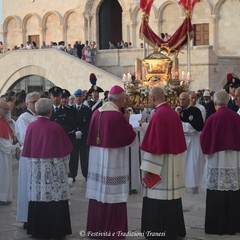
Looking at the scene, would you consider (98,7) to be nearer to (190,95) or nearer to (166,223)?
(190,95)

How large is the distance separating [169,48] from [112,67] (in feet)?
44.5

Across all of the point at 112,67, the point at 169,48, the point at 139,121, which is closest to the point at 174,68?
the point at 169,48

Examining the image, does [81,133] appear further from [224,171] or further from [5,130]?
[224,171]

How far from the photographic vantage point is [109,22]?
3812 cm

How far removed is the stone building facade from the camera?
91.6ft

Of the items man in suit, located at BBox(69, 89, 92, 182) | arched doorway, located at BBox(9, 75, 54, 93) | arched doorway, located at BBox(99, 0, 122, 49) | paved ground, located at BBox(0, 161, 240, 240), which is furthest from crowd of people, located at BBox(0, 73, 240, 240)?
arched doorway, located at BBox(99, 0, 122, 49)

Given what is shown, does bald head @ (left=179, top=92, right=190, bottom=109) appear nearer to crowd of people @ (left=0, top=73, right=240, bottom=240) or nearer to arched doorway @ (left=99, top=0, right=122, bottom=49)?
crowd of people @ (left=0, top=73, right=240, bottom=240)

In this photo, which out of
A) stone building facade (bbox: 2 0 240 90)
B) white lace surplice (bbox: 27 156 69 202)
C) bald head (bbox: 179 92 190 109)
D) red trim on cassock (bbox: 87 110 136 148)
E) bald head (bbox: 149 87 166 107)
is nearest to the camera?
bald head (bbox: 149 87 166 107)

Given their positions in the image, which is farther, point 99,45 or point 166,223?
point 99,45

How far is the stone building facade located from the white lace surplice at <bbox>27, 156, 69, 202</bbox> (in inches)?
761

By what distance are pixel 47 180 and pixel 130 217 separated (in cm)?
186

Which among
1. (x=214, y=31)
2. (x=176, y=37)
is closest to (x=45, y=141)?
(x=176, y=37)

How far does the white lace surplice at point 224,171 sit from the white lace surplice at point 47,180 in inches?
77.8

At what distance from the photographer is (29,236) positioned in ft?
27.7
